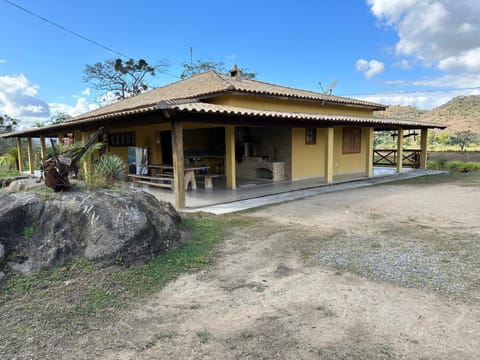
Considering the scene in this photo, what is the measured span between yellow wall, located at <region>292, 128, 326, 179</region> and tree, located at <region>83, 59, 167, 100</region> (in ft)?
78.2

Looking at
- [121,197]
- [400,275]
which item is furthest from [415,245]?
[121,197]

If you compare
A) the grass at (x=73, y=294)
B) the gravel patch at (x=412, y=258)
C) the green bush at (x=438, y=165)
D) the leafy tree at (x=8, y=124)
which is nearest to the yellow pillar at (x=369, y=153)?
the green bush at (x=438, y=165)

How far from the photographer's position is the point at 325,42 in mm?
27219

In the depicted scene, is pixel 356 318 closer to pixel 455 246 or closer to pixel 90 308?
pixel 90 308

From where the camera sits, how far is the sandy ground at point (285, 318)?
2.54 metres

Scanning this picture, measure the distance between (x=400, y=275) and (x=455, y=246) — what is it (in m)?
1.66

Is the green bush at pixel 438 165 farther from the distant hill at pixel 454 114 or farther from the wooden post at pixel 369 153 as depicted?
the distant hill at pixel 454 114

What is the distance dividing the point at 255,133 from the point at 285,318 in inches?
445

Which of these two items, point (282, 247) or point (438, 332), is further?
point (282, 247)

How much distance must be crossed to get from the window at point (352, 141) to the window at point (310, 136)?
2.14 metres

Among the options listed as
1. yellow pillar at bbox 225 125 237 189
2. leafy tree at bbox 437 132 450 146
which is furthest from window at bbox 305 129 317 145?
leafy tree at bbox 437 132 450 146

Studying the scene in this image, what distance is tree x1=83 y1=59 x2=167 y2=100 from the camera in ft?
104

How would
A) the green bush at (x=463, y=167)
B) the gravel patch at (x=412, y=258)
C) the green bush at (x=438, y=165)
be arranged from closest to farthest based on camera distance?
the gravel patch at (x=412, y=258)
the green bush at (x=463, y=167)
the green bush at (x=438, y=165)

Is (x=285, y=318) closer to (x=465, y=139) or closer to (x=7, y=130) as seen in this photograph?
(x=465, y=139)
